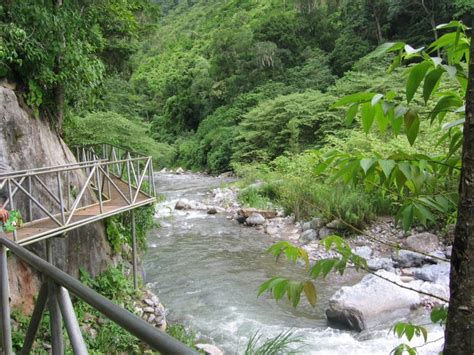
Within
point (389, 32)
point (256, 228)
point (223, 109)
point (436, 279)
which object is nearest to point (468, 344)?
point (436, 279)

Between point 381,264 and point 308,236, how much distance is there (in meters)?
3.23

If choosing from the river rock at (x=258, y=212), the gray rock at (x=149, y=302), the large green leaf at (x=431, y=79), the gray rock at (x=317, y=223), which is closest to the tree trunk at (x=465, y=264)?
the large green leaf at (x=431, y=79)

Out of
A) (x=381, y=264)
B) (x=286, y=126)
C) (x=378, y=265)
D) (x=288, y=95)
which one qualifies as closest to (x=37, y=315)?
(x=378, y=265)

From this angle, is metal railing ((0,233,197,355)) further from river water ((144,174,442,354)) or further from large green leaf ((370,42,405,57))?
river water ((144,174,442,354))

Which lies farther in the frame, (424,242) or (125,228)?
(424,242)

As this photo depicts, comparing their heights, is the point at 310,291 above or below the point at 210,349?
above

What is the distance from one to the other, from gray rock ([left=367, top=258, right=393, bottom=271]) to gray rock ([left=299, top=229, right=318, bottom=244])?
8.80ft

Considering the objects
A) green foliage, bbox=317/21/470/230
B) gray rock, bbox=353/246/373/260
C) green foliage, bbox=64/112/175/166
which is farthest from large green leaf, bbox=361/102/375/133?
gray rock, bbox=353/246/373/260

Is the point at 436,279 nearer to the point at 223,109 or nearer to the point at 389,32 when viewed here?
the point at 389,32

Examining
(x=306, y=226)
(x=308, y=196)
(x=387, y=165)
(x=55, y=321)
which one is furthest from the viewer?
(x=308, y=196)

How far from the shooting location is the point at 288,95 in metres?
30.1

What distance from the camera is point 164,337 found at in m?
1.01

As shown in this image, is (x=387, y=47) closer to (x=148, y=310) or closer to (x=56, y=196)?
(x=56, y=196)

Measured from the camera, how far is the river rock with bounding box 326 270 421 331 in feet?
25.5
